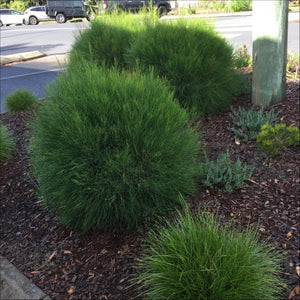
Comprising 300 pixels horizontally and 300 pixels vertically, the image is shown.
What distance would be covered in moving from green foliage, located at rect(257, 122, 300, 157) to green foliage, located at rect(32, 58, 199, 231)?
1.24m

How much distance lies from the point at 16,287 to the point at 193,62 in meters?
3.60

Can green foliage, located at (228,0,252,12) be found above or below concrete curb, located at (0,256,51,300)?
above

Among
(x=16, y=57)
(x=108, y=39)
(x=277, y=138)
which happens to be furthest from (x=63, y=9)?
(x=277, y=138)

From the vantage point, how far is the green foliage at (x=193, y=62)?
504cm

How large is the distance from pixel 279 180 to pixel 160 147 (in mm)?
1354

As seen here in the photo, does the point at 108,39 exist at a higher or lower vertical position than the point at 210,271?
higher

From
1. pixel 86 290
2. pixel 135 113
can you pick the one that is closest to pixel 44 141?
pixel 135 113

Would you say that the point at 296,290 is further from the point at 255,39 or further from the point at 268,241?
the point at 255,39

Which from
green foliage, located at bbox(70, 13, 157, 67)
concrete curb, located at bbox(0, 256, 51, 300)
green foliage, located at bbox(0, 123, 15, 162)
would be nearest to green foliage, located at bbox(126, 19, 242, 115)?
green foliage, located at bbox(70, 13, 157, 67)

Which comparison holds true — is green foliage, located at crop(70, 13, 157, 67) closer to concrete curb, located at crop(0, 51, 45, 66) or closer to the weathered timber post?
the weathered timber post

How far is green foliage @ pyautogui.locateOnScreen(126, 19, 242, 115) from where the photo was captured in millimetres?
5035

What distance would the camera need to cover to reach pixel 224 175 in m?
3.43

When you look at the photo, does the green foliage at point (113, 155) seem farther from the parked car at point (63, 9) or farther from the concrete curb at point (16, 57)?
the parked car at point (63, 9)

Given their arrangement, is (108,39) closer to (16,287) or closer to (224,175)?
(224,175)
